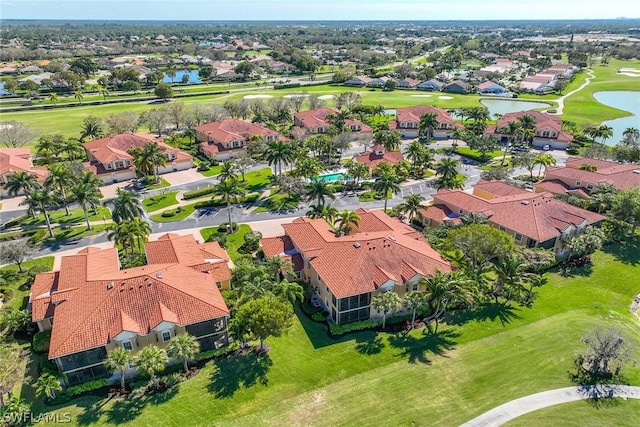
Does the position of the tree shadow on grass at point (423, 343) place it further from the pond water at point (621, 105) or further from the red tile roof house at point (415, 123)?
the pond water at point (621, 105)

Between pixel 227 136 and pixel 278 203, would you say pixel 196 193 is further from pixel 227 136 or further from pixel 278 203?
pixel 227 136

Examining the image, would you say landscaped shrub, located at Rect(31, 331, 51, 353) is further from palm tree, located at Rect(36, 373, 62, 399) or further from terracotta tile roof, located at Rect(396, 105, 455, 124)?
terracotta tile roof, located at Rect(396, 105, 455, 124)

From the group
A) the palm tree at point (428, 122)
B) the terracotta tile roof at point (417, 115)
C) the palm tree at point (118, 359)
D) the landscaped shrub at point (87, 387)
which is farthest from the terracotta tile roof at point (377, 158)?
the landscaped shrub at point (87, 387)

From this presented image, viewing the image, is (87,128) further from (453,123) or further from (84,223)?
(453,123)

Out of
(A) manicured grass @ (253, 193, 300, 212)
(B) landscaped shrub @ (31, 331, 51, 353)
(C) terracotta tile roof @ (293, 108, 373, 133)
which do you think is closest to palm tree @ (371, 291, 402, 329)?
(B) landscaped shrub @ (31, 331, 51, 353)

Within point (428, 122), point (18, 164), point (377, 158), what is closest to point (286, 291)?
point (377, 158)
